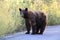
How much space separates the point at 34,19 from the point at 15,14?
3420 mm

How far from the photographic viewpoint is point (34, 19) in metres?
16.6

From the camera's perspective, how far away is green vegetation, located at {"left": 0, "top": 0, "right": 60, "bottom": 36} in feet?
57.7

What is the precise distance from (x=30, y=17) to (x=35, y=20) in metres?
0.30

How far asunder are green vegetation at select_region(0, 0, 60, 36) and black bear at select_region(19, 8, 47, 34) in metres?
1.35

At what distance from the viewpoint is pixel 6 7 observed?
60.4 ft

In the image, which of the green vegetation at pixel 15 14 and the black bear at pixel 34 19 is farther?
the green vegetation at pixel 15 14

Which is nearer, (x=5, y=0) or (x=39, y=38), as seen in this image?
(x=39, y=38)

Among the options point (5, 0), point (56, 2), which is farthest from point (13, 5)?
point (56, 2)

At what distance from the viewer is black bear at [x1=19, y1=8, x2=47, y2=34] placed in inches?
651

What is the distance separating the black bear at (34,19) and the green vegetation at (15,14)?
135 centimetres

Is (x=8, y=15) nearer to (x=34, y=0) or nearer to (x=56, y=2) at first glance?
(x=34, y=0)

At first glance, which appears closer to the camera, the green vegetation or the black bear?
the black bear

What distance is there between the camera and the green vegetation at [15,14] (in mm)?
17575

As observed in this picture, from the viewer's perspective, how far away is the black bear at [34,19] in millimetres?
16547
